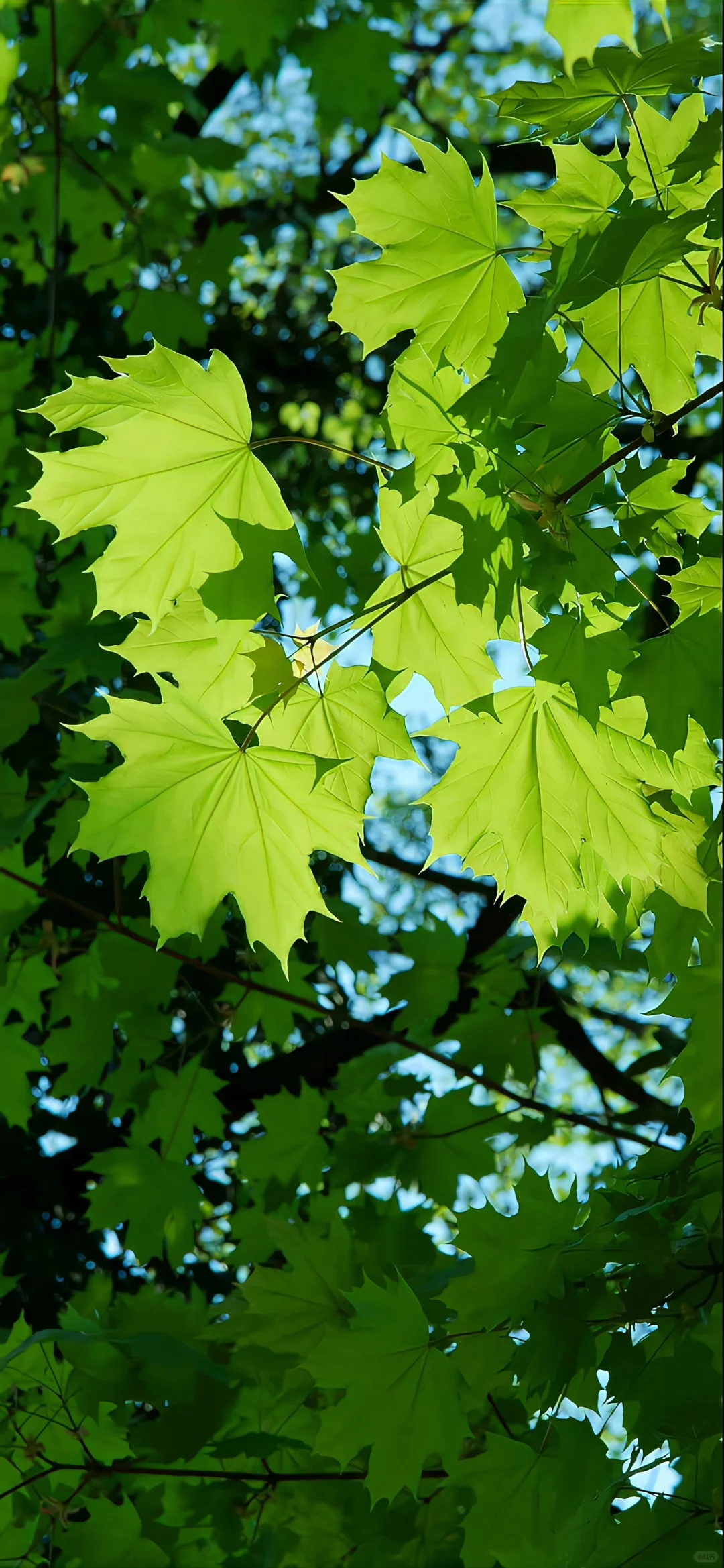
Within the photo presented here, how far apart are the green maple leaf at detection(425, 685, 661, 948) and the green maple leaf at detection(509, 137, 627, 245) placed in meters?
0.63

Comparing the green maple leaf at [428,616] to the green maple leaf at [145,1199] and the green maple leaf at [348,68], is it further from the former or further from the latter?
the green maple leaf at [348,68]

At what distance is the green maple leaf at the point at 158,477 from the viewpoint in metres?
1.41

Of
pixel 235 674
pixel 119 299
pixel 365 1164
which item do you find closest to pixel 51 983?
pixel 365 1164

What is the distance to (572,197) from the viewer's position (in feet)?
5.14

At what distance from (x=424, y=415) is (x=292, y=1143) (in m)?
1.89

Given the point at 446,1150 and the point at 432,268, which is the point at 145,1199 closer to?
the point at 446,1150

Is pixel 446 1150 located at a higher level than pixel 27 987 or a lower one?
lower

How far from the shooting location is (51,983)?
9.23 feet

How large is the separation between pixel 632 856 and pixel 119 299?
118 inches

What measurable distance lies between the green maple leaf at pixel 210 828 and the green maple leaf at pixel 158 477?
20cm

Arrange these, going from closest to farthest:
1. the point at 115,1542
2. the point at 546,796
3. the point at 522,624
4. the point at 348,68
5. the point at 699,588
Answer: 1. the point at 699,588
2. the point at 522,624
3. the point at 546,796
4. the point at 115,1542
5. the point at 348,68

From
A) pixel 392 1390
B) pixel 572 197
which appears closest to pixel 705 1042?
pixel 392 1390

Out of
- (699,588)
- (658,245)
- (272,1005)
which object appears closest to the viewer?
(658,245)

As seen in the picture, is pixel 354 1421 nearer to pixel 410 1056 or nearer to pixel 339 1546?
pixel 339 1546
